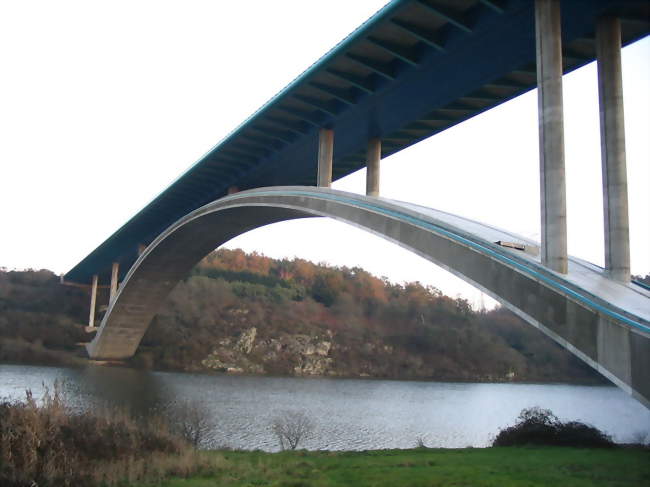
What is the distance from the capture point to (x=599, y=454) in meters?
11.2

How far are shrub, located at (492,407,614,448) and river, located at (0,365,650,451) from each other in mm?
2145

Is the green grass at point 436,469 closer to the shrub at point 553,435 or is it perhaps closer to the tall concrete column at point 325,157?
the shrub at point 553,435

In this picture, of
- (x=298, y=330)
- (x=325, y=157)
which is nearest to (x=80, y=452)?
(x=325, y=157)

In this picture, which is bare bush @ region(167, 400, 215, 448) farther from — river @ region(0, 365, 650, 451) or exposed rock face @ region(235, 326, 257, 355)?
exposed rock face @ region(235, 326, 257, 355)

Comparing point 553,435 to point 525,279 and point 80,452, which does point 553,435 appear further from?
point 80,452

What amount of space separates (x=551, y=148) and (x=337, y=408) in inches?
704

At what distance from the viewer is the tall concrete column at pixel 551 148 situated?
8836 millimetres

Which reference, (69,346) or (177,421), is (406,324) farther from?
(177,421)

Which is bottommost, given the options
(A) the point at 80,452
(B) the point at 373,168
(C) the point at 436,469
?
(C) the point at 436,469

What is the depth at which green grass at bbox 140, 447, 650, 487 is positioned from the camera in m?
8.62

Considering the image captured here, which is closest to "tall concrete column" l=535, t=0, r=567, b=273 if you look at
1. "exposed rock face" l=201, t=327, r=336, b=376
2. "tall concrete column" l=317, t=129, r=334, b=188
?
"tall concrete column" l=317, t=129, r=334, b=188

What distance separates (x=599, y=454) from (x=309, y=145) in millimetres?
12894

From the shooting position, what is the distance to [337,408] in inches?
953

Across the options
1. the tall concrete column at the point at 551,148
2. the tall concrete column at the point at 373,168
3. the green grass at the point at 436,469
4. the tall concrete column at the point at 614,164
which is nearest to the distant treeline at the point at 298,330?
the tall concrete column at the point at 373,168
